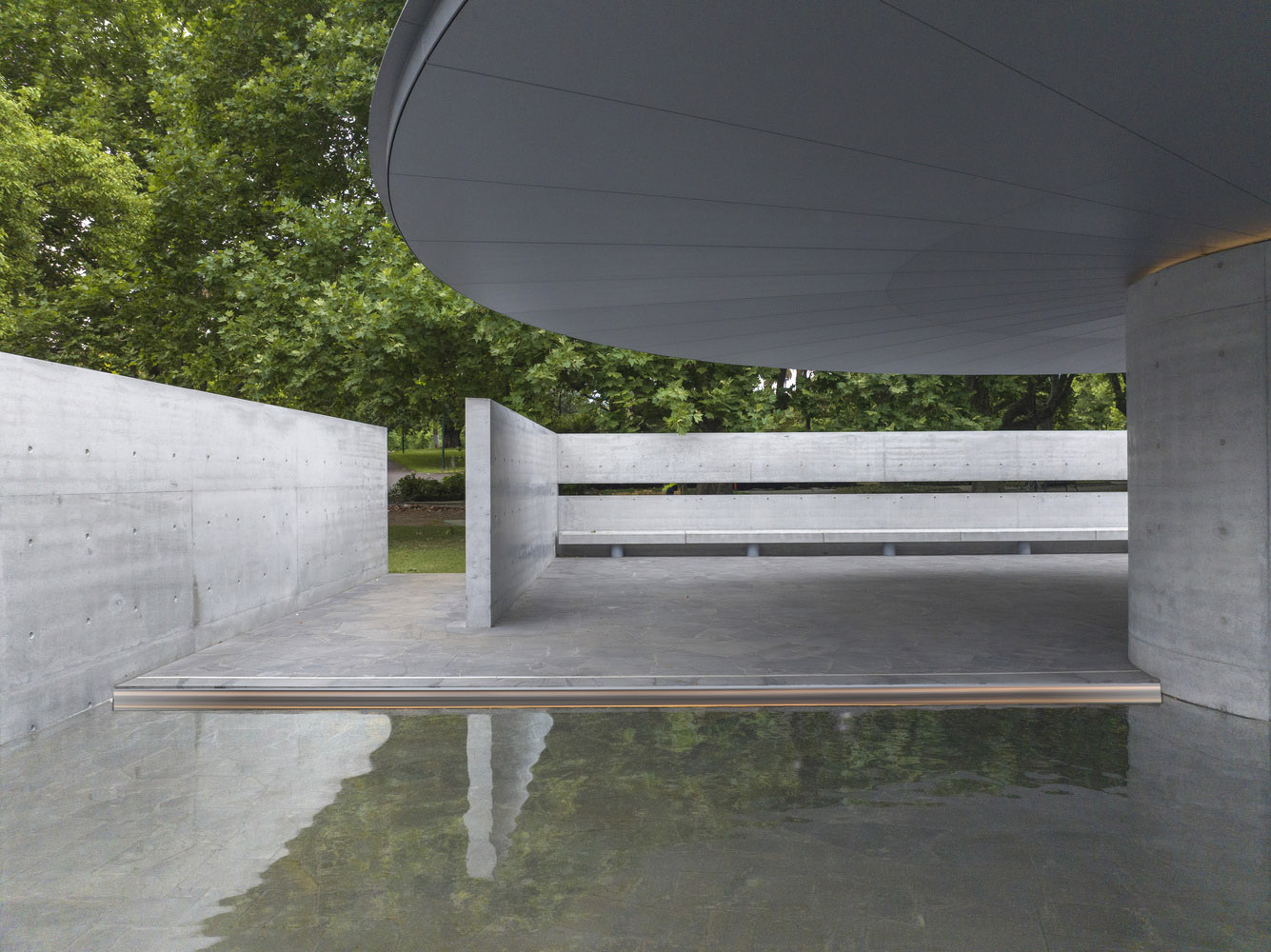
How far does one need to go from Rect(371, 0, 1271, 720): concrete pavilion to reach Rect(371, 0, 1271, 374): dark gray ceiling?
0.06 ft

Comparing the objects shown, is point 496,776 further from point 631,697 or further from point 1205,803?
point 1205,803

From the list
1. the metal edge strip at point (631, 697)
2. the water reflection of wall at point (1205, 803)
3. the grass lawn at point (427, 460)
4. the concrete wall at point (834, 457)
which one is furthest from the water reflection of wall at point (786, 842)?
the grass lawn at point (427, 460)

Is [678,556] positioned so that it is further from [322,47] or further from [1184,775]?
[322,47]

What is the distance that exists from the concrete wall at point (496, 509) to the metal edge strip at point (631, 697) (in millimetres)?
2285

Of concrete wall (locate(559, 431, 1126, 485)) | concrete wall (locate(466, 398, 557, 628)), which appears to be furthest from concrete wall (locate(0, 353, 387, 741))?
concrete wall (locate(559, 431, 1126, 485))

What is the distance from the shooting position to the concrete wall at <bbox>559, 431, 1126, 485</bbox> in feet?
50.9

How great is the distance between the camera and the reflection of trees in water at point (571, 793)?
2936mm

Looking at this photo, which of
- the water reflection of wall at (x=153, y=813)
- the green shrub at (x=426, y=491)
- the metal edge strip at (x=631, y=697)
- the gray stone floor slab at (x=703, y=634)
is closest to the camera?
the water reflection of wall at (x=153, y=813)

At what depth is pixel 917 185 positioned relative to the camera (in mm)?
4551

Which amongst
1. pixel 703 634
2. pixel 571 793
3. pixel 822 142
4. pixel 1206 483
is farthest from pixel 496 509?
pixel 1206 483

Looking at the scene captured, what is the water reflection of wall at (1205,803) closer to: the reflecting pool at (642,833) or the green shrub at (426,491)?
the reflecting pool at (642,833)

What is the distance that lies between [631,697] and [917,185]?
12.3 ft

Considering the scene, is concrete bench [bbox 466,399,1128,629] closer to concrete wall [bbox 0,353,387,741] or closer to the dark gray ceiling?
concrete wall [bbox 0,353,387,741]

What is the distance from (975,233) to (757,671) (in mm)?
3481
